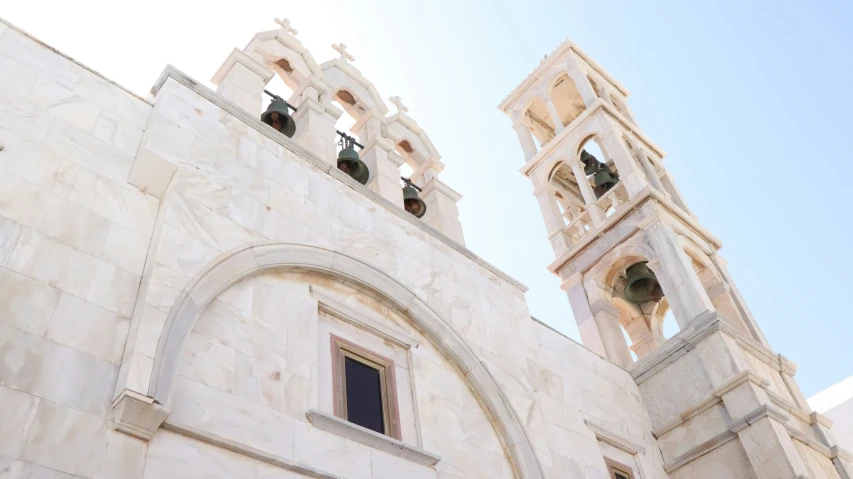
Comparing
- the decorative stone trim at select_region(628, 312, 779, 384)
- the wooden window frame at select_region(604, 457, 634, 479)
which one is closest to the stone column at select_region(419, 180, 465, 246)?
the wooden window frame at select_region(604, 457, 634, 479)

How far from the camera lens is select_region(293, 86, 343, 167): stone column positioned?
11320 mm

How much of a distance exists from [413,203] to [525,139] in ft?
29.4

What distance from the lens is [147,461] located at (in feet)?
20.1

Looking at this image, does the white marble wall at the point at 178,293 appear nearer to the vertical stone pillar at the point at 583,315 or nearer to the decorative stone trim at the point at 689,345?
the decorative stone trim at the point at 689,345

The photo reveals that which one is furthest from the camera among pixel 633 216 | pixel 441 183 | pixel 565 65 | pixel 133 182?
pixel 565 65

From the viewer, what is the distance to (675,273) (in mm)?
15086

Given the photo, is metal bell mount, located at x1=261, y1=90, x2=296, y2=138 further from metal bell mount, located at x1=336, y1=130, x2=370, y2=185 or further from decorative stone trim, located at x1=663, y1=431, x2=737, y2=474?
decorative stone trim, located at x1=663, y1=431, x2=737, y2=474

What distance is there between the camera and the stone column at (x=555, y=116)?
20188mm

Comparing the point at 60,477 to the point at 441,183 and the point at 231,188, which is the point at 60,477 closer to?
the point at 231,188

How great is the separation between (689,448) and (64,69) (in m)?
10.3

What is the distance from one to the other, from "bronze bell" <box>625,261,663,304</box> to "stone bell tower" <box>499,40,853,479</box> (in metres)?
0.02

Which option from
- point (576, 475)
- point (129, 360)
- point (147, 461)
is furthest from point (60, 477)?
point (576, 475)

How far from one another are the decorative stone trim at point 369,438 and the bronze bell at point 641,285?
973 centimetres

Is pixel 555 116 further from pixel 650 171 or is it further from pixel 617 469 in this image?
pixel 617 469
